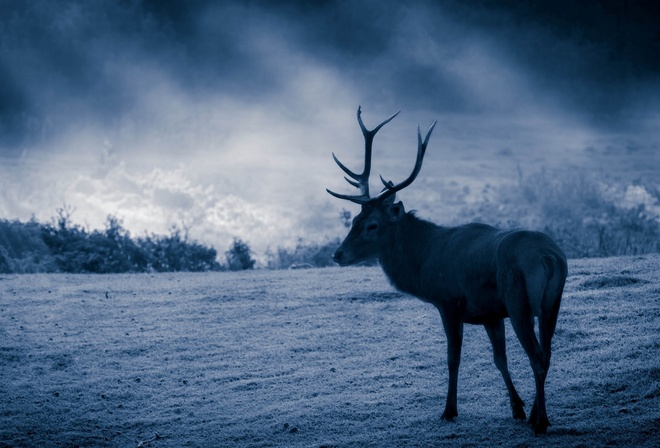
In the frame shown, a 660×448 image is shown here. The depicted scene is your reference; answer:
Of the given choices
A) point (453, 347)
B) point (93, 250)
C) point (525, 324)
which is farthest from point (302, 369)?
point (93, 250)

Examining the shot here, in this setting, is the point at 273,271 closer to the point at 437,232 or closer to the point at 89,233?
the point at 89,233

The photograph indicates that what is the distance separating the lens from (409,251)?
700cm

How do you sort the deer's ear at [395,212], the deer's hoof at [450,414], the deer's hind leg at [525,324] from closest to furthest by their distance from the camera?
the deer's hind leg at [525,324]
the deer's hoof at [450,414]
the deer's ear at [395,212]

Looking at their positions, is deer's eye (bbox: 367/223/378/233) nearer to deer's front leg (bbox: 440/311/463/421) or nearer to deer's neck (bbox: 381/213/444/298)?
deer's neck (bbox: 381/213/444/298)

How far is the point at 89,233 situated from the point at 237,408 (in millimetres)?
10694

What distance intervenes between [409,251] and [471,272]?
3.41 feet

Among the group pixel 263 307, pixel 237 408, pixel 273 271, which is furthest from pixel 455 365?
pixel 273 271

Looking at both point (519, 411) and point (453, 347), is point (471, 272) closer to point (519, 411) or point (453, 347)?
point (453, 347)

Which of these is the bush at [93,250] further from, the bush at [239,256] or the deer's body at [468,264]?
the deer's body at [468,264]

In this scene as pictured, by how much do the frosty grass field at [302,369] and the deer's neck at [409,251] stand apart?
0.97 meters

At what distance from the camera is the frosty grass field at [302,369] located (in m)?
6.09

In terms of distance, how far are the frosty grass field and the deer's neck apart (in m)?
0.97

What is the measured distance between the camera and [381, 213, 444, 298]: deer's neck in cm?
685

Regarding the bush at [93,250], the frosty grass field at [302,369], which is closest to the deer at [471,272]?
the frosty grass field at [302,369]
